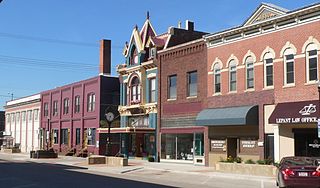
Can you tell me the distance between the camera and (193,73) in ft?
125

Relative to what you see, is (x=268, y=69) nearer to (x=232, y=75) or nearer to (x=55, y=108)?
(x=232, y=75)

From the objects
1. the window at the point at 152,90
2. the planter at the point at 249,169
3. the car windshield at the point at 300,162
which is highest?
the window at the point at 152,90

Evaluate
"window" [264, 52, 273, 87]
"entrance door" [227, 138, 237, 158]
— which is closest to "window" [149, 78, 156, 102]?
"entrance door" [227, 138, 237, 158]

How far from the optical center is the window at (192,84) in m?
37.7

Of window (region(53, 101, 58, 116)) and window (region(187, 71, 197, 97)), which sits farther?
window (region(53, 101, 58, 116))

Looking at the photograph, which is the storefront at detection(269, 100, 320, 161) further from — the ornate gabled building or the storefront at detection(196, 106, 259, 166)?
the ornate gabled building

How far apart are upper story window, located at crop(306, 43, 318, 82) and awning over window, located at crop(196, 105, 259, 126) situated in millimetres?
4514

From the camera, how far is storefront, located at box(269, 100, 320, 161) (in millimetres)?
27469

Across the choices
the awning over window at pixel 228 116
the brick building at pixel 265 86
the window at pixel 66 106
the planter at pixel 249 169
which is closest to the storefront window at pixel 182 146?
the brick building at pixel 265 86

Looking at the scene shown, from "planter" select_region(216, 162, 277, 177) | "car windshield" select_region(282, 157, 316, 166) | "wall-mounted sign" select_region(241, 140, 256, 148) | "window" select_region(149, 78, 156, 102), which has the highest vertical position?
"window" select_region(149, 78, 156, 102)

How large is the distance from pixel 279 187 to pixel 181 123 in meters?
18.7

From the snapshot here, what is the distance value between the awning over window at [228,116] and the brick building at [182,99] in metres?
1.73

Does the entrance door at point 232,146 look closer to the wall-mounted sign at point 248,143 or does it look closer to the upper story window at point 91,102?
the wall-mounted sign at point 248,143

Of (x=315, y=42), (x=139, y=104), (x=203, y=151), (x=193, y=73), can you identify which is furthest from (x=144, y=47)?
(x=315, y=42)
